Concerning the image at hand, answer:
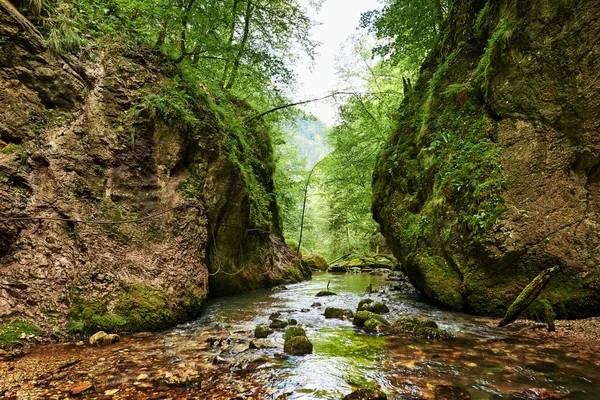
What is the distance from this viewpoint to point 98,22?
7.36 m

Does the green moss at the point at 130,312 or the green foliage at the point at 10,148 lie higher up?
the green foliage at the point at 10,148


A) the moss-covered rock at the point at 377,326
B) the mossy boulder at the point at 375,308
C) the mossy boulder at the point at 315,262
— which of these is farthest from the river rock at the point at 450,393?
the mossy boulder at the point at 315,262

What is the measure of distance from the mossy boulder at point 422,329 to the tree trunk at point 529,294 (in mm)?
1221

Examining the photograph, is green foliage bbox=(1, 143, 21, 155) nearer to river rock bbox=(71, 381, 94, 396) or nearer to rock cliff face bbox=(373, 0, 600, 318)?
river rock bbox=(71, 381, 94, 396)

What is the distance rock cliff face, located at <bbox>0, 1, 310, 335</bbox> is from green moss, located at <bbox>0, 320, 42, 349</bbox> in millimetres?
81

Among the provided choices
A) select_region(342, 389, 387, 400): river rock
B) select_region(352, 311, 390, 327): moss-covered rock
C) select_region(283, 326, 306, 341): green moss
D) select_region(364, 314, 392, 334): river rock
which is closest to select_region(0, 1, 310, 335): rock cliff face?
select_region(283, 326, 306, 341): green moss

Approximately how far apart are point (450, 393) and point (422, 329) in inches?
88.7

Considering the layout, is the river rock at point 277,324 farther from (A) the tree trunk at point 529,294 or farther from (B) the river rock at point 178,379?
(A) the tree trunk at point 529,294

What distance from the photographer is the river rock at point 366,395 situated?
3.03m

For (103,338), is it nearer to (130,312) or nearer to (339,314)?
(130,312)

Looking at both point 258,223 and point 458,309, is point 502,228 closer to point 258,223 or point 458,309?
point 458,309

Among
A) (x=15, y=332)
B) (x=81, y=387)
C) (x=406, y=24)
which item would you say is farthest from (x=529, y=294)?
(x=406, y=24)

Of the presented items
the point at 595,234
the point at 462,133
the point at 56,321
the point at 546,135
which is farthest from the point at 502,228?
the point at 56,321

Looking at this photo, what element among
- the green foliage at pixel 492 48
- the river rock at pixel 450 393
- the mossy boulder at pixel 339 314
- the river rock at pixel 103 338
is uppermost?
the green foliage at pixel 492 48
